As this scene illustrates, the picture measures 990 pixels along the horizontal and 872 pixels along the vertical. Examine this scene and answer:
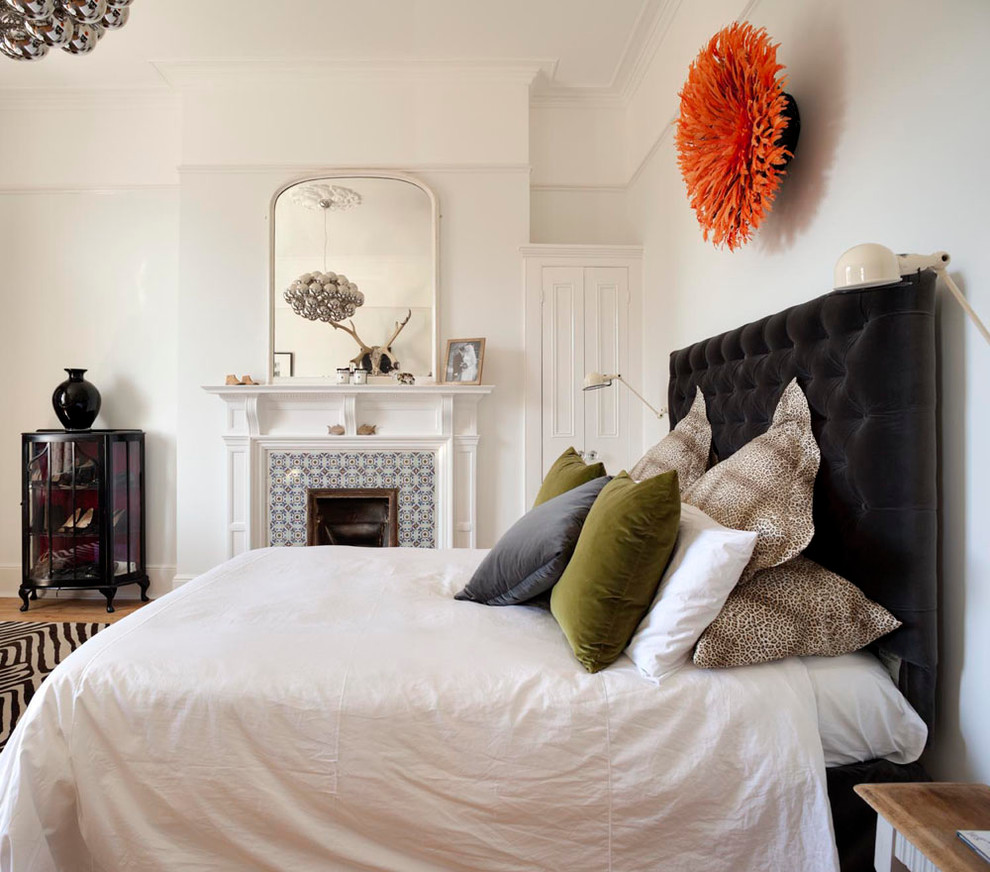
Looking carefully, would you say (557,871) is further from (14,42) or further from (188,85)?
(188,85)

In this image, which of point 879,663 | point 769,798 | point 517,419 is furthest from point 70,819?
point 517,419

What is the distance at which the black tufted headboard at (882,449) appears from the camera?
126cm

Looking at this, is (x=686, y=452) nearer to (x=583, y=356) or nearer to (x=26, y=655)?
(x=583, y=356)

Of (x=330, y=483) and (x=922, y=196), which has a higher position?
(x=922, y=196)

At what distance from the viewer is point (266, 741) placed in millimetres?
1216

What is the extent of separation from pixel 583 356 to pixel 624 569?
8.34 feet

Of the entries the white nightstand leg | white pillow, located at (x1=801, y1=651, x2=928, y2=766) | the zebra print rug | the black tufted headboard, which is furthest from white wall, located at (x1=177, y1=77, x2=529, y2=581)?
the white nightstand leg

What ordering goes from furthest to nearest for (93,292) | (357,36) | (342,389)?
(93,292)
(342,389)
(357,36)

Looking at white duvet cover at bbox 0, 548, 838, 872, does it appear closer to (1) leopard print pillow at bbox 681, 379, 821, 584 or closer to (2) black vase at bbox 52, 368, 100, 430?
(1) leopard print pillow at bbox 681, 379, 821, 584

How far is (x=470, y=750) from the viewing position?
47.1 inches

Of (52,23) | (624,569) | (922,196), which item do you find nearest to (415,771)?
(624,569)

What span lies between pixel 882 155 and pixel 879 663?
45.4 inches

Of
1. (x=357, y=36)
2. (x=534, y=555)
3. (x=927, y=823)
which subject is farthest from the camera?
(x=357, y=36)

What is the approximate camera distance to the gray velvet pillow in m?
1.62
